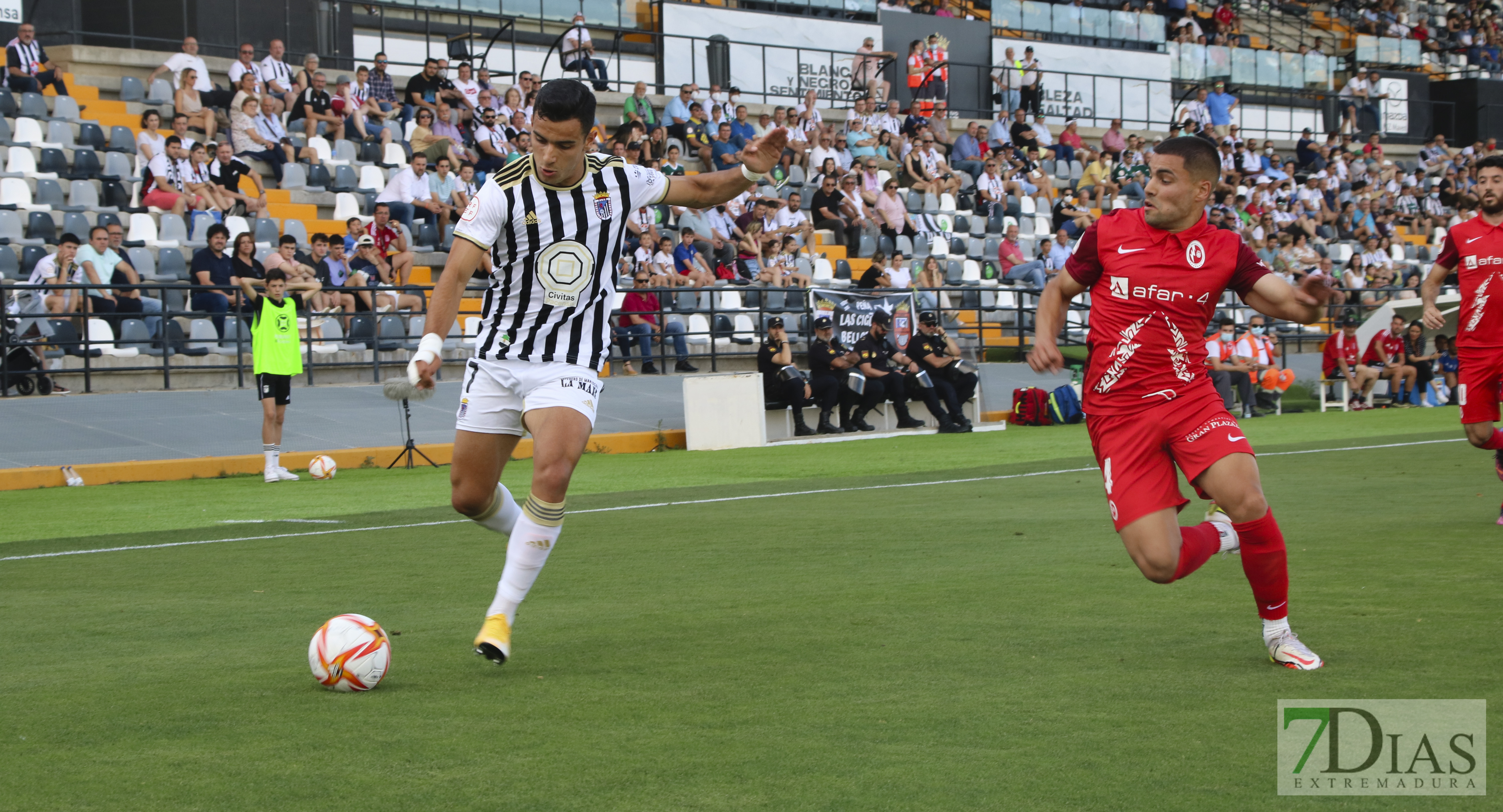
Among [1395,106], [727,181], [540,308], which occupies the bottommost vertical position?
[540,308]

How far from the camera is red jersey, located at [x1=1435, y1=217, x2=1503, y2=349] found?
10.3 meters

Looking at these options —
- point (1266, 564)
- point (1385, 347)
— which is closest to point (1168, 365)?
point (1266, 564)

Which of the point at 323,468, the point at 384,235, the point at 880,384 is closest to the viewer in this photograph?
the point at 323,468

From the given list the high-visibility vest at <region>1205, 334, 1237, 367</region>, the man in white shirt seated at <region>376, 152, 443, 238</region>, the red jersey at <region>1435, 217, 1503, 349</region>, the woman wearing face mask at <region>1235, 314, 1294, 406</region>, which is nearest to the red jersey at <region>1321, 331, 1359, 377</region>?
the woman wearing face mask at <region>1235, 314, 1294, 406</region>

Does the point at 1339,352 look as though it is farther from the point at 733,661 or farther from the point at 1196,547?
the point at 733,661

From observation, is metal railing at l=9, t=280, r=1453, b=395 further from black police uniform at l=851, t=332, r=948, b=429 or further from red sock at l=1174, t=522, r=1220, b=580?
red sock at l=1174, t=522, r=1220, b=580

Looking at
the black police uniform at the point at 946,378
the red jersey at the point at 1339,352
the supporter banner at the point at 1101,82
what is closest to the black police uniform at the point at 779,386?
the black police uniform at the point at 946,378

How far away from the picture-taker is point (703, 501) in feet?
43.6

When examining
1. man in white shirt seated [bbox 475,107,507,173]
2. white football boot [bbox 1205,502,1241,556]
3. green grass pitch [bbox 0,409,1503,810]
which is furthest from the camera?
man in white shirt seated [bbox 475,107,507,173]

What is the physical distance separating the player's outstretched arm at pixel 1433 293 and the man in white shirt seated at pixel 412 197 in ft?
51.2

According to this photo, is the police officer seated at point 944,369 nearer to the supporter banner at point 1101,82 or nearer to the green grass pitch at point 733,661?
the green grass pitch at point 733,661

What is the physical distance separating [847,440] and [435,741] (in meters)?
16.8

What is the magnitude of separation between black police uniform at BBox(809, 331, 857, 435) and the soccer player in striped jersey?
15019mm

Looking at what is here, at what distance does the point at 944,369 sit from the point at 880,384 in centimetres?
102
